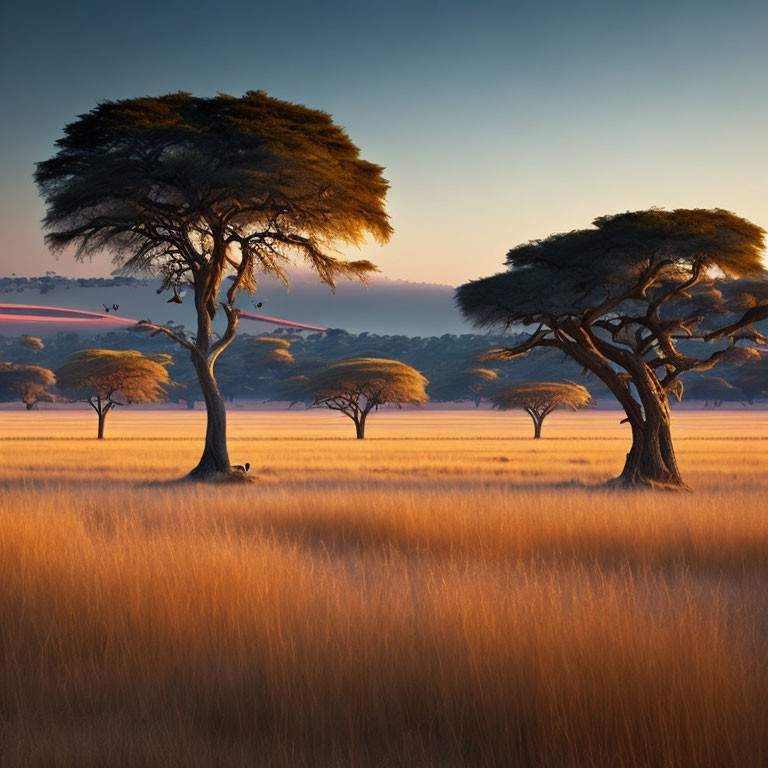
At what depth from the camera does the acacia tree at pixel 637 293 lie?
1995 centimetres

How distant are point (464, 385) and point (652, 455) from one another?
119376 mm

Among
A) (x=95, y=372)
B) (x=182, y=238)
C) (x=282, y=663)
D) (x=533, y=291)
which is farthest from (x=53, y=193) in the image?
(x=95, y=372)

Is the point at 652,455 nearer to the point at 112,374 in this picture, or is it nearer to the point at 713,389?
the point at 112,374

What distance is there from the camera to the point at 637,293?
20.9 metres

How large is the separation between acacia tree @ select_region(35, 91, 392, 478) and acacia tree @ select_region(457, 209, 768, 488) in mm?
4352

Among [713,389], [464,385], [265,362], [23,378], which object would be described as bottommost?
[713,389]

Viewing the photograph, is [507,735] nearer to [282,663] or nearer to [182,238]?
[282,663]

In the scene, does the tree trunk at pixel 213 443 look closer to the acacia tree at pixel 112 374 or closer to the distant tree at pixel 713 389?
the acacia tree at pixel 112 374

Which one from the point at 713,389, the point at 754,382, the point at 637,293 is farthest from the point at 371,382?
the point at 713,389

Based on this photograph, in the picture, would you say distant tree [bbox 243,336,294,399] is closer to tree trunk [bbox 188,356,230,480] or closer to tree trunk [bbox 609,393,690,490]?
tree trunk [bbox 188,356,230,480]

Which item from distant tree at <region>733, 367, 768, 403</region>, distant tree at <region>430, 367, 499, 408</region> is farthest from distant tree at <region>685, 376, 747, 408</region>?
distant tree at <region>430, 367, 499, 408</region>

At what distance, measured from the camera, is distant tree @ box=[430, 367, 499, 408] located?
413 ft

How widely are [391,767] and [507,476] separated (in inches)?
978

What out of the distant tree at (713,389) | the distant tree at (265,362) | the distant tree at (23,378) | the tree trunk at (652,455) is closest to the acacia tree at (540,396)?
the tree trunk at (652,455)
